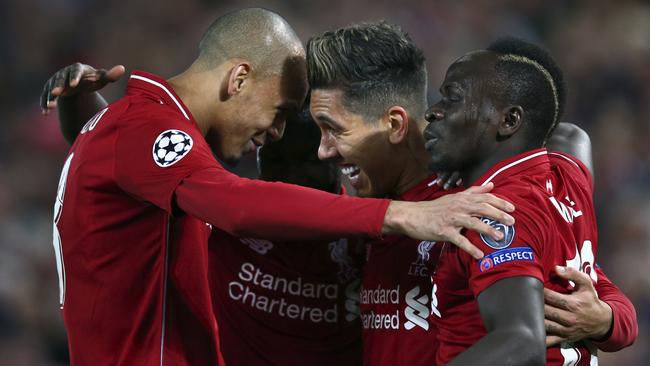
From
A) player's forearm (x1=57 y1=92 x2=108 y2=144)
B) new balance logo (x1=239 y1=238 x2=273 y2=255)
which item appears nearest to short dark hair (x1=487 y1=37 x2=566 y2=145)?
new balance logo (x1=239 y1=238 x2=273 y2=255)

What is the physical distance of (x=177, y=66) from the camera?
24.7 ft

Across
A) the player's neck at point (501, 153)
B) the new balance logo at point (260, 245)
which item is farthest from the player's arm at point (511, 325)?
the new balance logo at point (260, 245)

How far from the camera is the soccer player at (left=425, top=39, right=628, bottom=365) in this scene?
7.97 ft

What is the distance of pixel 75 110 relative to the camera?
3.88 metres

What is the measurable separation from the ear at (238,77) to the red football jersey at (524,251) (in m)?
1.04

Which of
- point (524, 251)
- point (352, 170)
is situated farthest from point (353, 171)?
point (524, 251)

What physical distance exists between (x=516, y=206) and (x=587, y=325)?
0.46 m

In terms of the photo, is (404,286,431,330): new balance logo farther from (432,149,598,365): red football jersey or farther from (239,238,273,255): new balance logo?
(239,238,273,255): new balance logo

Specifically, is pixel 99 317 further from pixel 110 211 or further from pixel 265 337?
pixel 265 337

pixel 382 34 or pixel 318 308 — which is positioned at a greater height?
pixel 382 34

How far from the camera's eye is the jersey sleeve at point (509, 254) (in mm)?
2338

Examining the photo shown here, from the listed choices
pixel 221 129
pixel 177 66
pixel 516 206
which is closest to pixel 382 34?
pixel 221 129

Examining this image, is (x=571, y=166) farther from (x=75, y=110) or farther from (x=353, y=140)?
(x=75, y=110)

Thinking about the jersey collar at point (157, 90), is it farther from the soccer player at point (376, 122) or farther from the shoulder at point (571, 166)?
the shoulder at point (571, 166)
